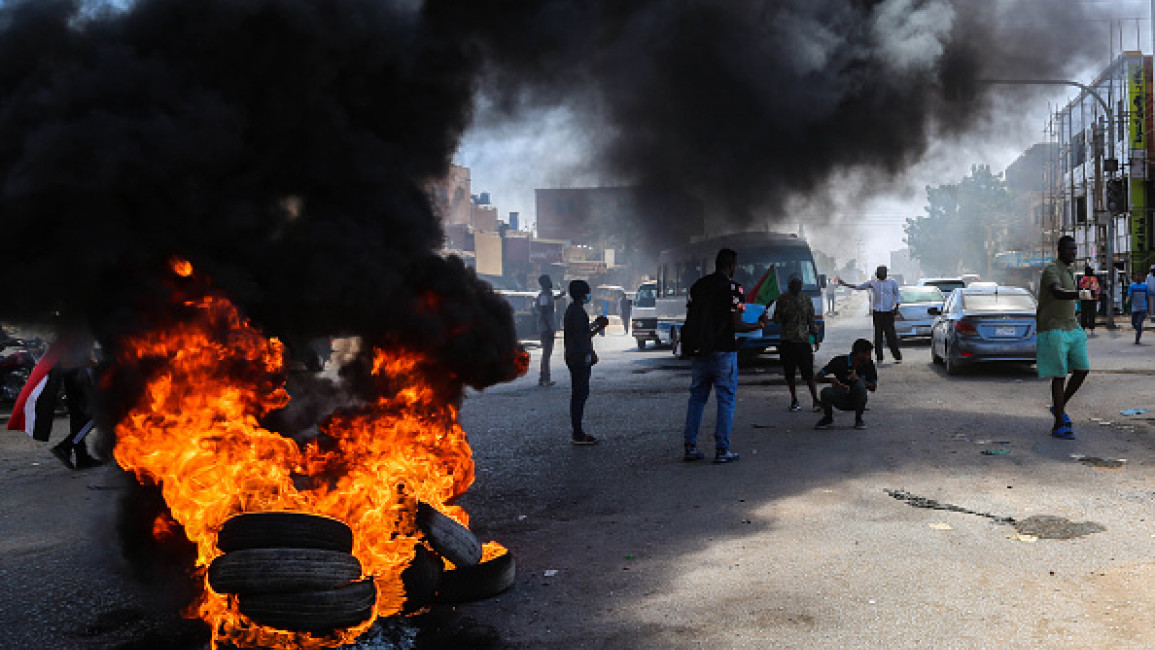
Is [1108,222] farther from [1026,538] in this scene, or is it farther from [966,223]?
[966,223]

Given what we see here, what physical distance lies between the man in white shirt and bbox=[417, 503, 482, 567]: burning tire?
41.4 ft

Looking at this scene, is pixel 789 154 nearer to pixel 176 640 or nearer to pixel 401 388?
pixel 401 388

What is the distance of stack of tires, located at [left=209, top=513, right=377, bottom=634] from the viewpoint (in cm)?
374

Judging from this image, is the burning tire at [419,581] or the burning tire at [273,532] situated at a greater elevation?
the burning tire at [273,532]

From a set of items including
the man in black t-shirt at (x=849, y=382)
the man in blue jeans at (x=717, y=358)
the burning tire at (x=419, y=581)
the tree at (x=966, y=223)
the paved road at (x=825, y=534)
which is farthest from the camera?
the tree at (x=966, y=223)

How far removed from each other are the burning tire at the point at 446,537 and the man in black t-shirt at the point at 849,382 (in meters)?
5.83

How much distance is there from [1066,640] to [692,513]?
2.72m

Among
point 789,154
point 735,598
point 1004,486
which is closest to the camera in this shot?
point 735,598

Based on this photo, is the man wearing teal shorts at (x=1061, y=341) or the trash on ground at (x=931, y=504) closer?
the trash on ground at (x=931, y=504)

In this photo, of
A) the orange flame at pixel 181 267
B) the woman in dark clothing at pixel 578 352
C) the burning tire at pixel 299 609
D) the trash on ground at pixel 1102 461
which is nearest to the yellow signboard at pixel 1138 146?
the trash on ground at pixel 1102 461

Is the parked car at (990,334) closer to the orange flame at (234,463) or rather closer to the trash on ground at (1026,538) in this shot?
the trash on ground at (1026,538)

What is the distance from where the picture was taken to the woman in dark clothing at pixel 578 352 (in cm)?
925

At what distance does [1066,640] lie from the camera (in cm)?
366

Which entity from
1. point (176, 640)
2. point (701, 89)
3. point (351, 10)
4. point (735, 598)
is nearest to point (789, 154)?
point (701, 89)
